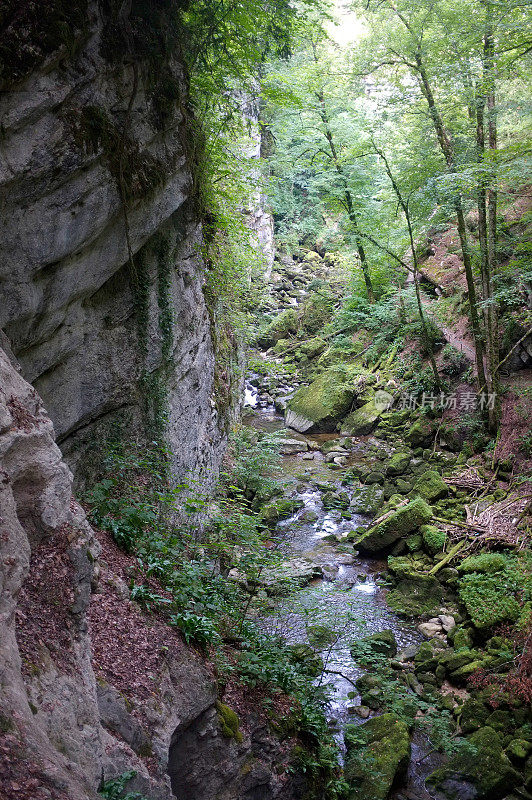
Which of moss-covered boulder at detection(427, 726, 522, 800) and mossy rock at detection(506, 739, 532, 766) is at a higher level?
mossy rock at detection(506, 739, 532, 766)

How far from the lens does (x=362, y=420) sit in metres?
16.6

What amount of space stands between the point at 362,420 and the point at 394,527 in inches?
252

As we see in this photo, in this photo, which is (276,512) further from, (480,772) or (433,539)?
(480,772)

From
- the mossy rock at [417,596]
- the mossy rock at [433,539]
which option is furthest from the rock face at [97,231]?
the mossy rock at [433,539]

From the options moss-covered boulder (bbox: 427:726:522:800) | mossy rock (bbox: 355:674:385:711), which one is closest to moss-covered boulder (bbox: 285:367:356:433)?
mossy rock (bbox: 355:674:385:711)

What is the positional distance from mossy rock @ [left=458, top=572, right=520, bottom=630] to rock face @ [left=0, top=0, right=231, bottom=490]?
Answer: 5.37 metres

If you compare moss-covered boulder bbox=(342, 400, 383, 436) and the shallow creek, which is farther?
moss-covered boulder bbox=(342, 400, 383, 436)

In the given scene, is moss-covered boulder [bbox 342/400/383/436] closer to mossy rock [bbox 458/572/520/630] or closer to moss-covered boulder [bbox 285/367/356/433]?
moss-covered boulder [bbox 285/367/356/433]

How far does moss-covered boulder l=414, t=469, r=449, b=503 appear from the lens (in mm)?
11492

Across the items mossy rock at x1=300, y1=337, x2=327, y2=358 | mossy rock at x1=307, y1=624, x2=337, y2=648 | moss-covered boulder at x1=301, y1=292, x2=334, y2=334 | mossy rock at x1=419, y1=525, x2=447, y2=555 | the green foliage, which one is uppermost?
moss-covered boulder at x1=301, y1=292, x2=334, y2=334

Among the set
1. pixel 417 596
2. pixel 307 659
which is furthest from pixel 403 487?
pixel 307 659

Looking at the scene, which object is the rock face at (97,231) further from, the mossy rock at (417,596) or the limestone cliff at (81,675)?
the mossy rock at (417,596)

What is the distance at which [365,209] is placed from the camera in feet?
58.9

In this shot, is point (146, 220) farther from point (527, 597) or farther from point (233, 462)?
point (527, 597)
